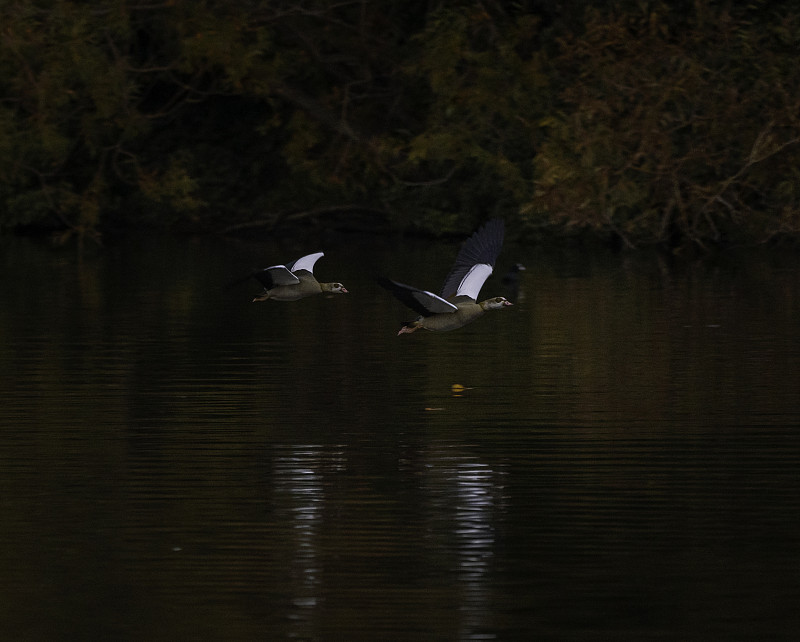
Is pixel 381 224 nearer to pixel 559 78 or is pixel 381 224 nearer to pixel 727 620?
pixel 559 78

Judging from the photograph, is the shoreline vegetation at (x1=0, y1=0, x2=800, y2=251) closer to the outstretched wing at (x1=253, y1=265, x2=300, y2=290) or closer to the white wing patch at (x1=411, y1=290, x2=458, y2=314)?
the outstretched wing at (x1=253, y1=265, x2=300, y2=290)

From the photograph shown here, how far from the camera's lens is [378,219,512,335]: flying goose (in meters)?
17.9

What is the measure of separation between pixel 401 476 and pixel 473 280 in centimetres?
560

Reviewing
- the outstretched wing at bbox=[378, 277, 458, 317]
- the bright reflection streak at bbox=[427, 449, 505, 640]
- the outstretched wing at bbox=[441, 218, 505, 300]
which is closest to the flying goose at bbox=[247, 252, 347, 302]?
the outstretched wing at bbox=[441, 218, 505, 300]

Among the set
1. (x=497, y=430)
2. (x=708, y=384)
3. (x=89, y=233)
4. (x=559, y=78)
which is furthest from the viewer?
(x=89, y=233)

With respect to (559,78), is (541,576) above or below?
below

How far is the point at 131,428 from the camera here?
56.9 feet

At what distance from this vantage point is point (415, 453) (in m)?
15.9

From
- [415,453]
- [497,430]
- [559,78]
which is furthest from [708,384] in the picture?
[559,78]

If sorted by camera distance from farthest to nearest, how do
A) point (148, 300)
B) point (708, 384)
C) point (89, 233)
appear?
point (89, 233), point (148, 300), point (708, 384)

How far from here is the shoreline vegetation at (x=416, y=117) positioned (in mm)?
40312

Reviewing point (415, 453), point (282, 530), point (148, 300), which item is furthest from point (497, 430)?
point (148, 300)

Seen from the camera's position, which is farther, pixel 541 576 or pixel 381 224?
pixel 381 224

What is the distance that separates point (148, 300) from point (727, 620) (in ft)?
73.0
